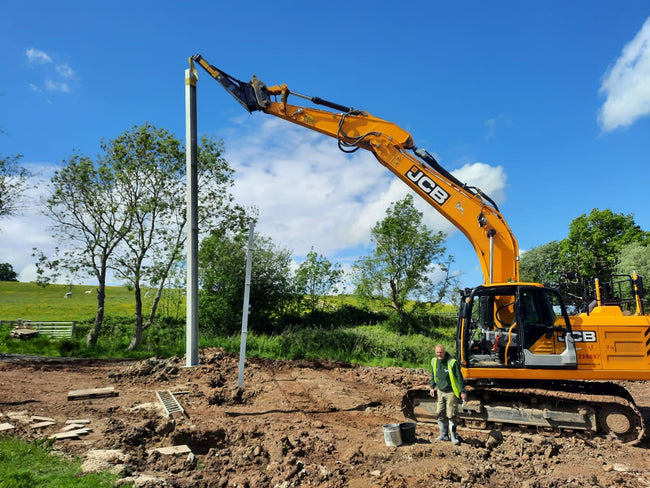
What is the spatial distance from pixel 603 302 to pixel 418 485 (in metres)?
5.20

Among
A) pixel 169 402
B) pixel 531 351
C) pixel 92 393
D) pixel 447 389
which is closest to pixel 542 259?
pixel 531 351

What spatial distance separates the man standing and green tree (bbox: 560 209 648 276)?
36451 mm

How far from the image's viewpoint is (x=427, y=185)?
9773mm

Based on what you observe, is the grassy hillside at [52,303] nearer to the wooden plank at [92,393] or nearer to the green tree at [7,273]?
the green tree at [7,273]

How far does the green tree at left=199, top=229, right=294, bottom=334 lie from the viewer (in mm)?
23844

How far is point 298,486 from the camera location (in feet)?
18.4

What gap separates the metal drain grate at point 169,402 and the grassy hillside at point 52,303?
21.1 meters

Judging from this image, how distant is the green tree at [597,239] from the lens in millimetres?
39281

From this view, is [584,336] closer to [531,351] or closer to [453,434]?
[531,351]

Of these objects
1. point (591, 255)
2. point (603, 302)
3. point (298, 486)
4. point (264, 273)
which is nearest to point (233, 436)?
point (298, 486)

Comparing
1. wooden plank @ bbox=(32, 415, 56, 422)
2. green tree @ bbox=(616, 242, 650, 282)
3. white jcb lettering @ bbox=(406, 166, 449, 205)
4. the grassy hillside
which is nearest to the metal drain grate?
wooden plank @ bbox=(32, 415, 56, 422)

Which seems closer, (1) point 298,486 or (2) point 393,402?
(1) point 298,486

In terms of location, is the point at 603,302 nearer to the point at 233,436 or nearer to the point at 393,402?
the point at 393,402

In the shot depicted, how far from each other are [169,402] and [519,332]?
709 centimetres
